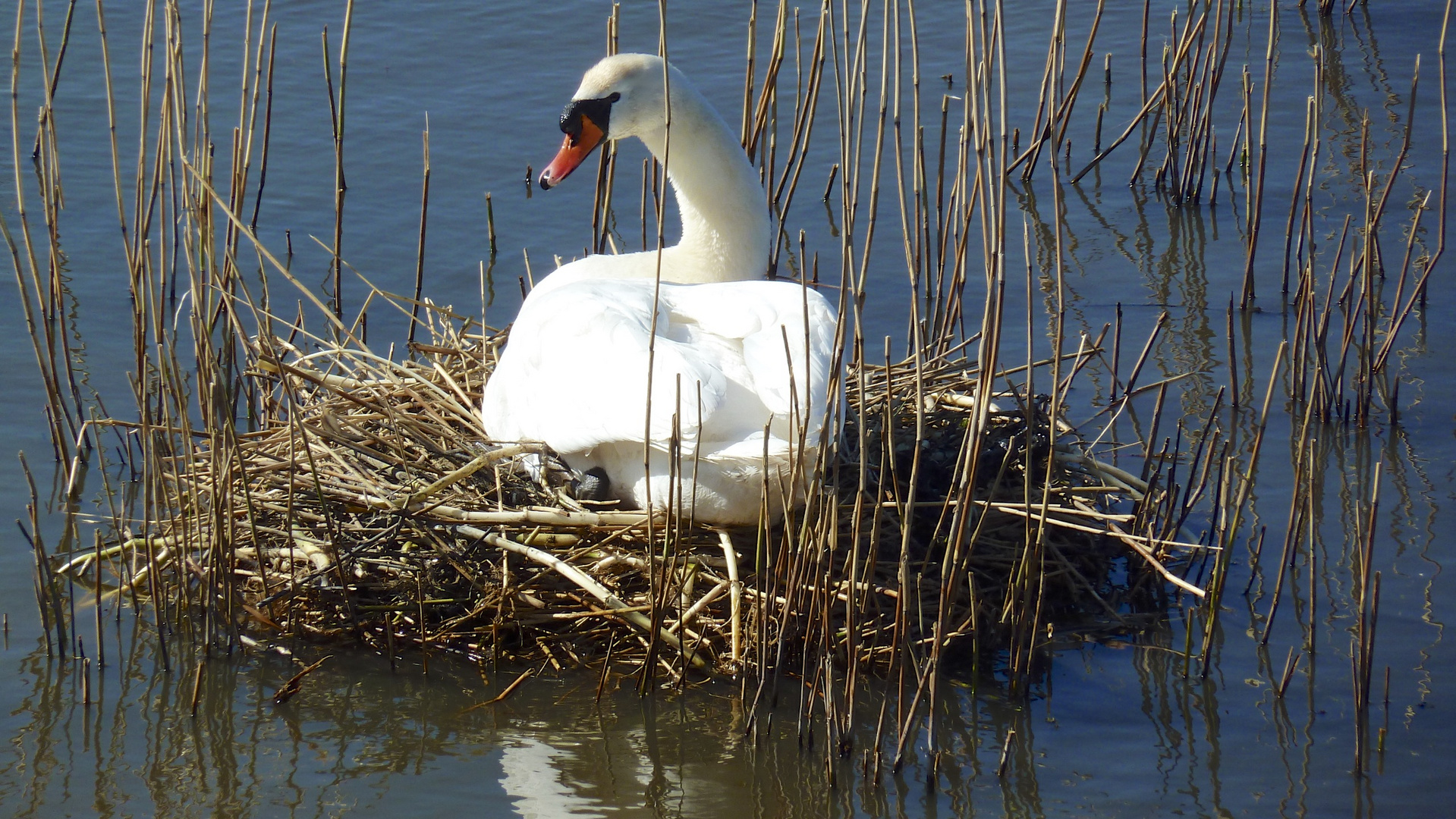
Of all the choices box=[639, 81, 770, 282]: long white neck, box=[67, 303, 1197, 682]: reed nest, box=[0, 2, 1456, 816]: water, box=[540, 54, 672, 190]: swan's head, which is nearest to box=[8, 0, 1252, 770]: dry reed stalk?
box=[67, 303, 1197, 682]: reed nest

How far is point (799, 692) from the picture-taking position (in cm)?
433

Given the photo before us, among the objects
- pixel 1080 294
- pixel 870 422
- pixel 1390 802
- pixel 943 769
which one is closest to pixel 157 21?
pixel 1080 294

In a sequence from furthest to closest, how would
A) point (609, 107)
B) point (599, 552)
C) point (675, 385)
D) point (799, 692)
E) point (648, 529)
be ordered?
1. point (609, 107)
2. point (599, 552)
3. point (799, 692)
4. point (648, 529)
5. point (675, 385)

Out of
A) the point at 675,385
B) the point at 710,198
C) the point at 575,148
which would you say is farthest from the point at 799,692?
the point at 575,148

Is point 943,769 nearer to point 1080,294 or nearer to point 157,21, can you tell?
point 1080,294

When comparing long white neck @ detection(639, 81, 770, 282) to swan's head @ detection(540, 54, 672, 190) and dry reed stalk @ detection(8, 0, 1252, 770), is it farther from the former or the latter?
dry reed stalk @ detection(8, 0, 1252, 770)

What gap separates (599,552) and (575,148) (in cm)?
174

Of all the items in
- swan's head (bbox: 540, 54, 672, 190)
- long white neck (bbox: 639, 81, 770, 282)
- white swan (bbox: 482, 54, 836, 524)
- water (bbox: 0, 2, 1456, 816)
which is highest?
swan's head (bbox: 540, 54, 672, 190)

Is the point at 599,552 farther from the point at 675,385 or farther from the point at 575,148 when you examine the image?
the point at 575,148

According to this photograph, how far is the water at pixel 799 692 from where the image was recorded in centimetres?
394

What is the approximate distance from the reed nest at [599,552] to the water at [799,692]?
0.47 feet

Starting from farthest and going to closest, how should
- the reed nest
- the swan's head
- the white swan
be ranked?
the swan's head, the reed nest, the white swan

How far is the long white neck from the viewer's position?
544 cm

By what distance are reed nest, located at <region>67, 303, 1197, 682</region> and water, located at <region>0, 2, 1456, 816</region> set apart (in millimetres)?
145
